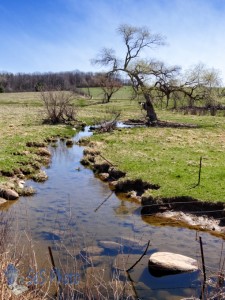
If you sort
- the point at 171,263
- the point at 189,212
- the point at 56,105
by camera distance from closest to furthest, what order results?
the point at 171,263 < the point at 189,212 < the point at 56,105

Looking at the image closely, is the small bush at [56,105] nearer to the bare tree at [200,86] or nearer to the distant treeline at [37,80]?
the bare tree at [200,86]

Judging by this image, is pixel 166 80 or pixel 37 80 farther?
pixel 37 80

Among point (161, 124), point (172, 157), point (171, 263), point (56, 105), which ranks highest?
point (56, 105)

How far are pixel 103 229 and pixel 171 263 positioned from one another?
11.4ft

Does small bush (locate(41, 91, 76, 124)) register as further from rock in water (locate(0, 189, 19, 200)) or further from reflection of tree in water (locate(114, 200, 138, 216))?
reflection of tree in water (locate(114, 200, 138, 216))

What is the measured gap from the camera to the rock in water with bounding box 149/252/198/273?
32.6 ft

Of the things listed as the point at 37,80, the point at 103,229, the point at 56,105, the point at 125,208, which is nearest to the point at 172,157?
the point at 125,208

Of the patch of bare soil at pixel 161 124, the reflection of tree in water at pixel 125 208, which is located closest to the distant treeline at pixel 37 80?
the patch of bare soil at pixel 161 124

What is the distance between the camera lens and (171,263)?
10.1 metres

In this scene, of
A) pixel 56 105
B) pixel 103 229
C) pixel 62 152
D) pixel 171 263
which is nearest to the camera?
pixel 171 263

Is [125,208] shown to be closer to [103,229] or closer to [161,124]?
[103,229]

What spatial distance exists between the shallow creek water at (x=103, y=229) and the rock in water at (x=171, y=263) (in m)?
0.20

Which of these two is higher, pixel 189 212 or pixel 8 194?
pixel 8 194

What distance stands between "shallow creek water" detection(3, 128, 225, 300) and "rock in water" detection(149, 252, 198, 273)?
0.20m
